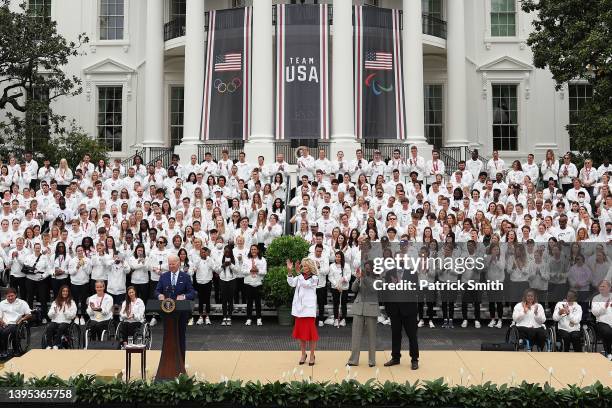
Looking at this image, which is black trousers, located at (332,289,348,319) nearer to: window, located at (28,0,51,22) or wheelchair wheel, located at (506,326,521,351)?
wheelchair wheel, located at (506,326,521,351)

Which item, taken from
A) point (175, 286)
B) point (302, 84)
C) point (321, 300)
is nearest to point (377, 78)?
point (302, 84)

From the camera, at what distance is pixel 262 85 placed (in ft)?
93.5

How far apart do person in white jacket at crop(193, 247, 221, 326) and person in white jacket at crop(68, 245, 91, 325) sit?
2379 mm

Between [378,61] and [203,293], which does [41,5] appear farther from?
[203,293]

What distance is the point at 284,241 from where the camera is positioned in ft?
62.1

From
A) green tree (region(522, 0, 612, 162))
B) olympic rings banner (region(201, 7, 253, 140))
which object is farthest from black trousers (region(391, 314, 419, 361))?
olympic rings banner (region(201, 7, 253, 140))

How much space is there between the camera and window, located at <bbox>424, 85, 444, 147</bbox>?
35.1 m

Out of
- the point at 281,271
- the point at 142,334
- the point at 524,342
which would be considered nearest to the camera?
the point at 142,334

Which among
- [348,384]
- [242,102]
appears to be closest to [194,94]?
[242,102]

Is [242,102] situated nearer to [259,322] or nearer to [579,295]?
[259,322]

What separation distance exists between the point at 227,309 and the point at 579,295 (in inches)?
296

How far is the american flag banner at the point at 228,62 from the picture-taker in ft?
94.5

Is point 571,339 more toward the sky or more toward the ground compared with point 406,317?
more toward the ground

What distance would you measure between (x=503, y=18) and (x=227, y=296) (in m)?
20.9
